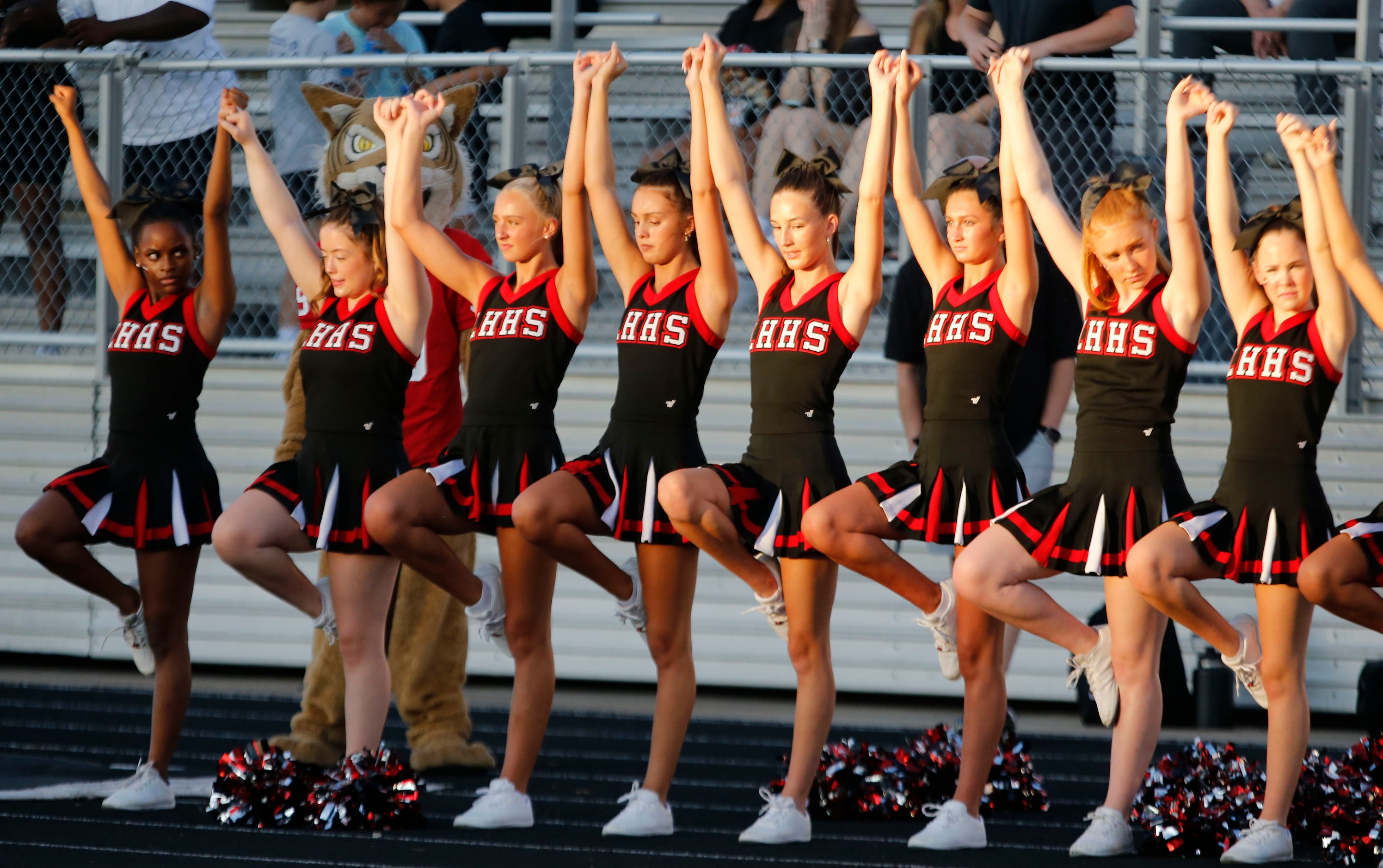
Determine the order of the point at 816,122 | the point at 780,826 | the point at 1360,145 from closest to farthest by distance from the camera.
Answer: the point at 780,826
the point at 1360,145
the point at 816,122

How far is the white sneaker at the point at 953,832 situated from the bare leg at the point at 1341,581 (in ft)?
3.47

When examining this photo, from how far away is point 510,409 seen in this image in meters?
4.70

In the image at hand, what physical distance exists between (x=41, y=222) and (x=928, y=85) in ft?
13.0

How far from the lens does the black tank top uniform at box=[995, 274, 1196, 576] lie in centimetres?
423

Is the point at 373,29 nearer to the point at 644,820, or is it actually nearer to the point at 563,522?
the point at 563,522

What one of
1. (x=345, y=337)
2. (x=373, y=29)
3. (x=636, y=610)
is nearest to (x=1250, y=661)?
(x=636, y=610)

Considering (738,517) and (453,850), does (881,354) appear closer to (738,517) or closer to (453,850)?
(738,517)

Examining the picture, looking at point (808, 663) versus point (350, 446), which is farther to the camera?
point (350, 446)

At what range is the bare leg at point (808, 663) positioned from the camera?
4.49 m

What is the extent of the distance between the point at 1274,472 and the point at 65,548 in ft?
11.0

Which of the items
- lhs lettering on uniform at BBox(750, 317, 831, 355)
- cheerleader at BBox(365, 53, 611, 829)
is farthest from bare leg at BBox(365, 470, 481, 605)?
lhs lettering on uniform at BBox(750, 317, 831, 355)

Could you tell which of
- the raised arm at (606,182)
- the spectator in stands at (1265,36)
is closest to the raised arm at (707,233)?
the raised arm at (606,182)

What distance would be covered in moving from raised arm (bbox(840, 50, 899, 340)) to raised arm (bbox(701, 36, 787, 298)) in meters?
0.28

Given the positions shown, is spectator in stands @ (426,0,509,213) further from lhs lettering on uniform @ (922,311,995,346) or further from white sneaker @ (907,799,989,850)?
white sneaker @ (907,799,989,850)
